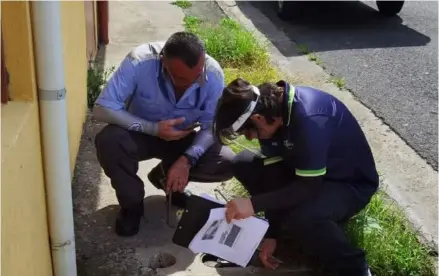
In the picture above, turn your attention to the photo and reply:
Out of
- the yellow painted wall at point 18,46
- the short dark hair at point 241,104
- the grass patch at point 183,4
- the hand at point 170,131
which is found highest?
the yellow painted wall at point 18,46

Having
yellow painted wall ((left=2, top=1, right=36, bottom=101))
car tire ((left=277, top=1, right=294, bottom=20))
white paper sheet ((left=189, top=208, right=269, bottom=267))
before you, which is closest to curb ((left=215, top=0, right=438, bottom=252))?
car tire ((left=277, top=1, right=294, bottom=20))

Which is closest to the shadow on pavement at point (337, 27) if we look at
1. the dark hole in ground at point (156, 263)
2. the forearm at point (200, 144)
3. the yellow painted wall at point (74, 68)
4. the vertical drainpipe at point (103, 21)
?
the vertical drainpipe at point (103, 21)

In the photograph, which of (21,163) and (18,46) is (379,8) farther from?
(21,163)

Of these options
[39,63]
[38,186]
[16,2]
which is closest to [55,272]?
[38,186]

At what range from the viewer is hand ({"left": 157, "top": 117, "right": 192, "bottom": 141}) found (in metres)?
3.09

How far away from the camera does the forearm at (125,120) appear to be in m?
3.09

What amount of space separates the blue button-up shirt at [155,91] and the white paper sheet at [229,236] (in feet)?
2.07

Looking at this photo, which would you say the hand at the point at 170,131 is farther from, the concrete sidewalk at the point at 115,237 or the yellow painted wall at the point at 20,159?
the yellow painted wall at the point at 20,159

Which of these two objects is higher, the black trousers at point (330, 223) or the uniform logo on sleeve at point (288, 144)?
the uniform logo on sleeve at point (288, 144)

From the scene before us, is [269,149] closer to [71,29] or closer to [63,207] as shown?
[63,207]

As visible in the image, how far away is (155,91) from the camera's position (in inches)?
124

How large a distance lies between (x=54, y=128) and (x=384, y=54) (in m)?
5.10

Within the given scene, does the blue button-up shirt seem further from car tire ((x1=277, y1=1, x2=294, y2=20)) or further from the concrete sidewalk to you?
car tire ((x1=277, y1=1, x2=294, y2=20))

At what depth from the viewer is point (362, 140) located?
2.90 metres
